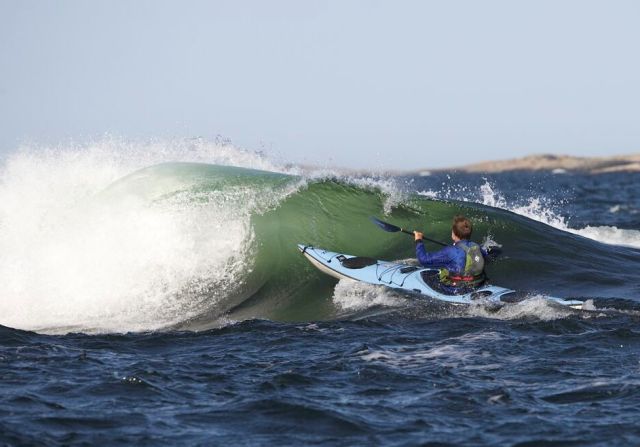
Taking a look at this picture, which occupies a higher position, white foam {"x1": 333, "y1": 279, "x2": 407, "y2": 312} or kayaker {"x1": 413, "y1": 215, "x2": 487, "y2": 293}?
kayaker {"x1": 413, "y1": 215, "x2": 487, "y2": 293}

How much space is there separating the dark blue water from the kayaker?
2.18 ft

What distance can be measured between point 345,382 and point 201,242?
261 inches

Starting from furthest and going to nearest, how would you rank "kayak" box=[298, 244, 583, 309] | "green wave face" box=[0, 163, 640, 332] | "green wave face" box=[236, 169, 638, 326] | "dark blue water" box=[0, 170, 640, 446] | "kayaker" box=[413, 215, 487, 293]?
"green wave face" box=[236, 169, 638, 326]
"green wave face" box=[0, 163, 640, 332]
"kayaker" box=[413, 215, 487, 293]
"kayak" box=[298, 244, 583, 309]
"dark blue water" box=[0, 170, 640, 446]

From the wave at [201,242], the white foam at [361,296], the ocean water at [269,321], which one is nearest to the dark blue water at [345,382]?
the ocean water at [269,321]

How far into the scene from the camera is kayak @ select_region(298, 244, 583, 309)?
458 inches

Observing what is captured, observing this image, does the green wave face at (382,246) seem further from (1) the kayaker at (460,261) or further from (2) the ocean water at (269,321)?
(1) the kayaker at (460,261)

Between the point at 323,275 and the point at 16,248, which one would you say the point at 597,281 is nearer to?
the point at 323,275

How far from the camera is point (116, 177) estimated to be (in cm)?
1700

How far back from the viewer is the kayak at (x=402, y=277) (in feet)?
38.1

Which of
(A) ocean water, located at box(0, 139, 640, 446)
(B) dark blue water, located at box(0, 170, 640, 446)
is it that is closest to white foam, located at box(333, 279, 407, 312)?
(A) ocean water, located at box(0, 139, 640, 446)

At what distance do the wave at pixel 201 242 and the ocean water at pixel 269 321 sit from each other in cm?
4

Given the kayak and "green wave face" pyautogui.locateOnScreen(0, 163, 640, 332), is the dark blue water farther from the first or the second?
"green wave face" pyautogui.locateOnScreen(0, 163, 640, 332)

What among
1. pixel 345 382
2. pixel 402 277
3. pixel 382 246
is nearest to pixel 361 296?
pixel 402 277

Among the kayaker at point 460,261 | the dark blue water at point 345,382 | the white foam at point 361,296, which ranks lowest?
the dark blue water at point 345,382
